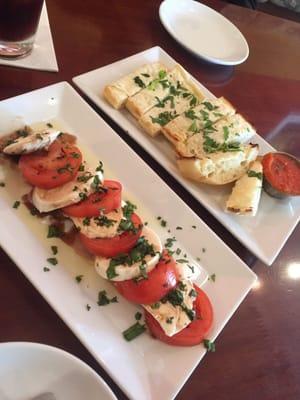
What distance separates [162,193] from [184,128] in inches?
10.3

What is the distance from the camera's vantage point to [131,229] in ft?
3.54

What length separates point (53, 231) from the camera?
1.09m

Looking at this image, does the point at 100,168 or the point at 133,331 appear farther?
the point at 100,168

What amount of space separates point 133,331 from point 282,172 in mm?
676

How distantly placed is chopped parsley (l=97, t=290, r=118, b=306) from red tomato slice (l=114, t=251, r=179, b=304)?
0.02m

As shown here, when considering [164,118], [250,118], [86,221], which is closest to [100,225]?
[86,221]

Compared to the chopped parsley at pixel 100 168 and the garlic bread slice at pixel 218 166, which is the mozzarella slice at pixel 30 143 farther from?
the garlic bread slice at pixel 218 166

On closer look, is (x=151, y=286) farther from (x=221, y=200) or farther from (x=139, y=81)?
(x=139, y=81)

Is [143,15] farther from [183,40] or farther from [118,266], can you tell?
[118,266]

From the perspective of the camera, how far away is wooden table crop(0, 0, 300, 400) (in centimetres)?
99

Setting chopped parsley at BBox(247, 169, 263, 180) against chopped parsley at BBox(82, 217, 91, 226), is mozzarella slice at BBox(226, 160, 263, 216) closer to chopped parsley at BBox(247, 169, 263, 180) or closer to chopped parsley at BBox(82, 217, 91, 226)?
chopped parsley at BBox(247, 169, 263, 180)

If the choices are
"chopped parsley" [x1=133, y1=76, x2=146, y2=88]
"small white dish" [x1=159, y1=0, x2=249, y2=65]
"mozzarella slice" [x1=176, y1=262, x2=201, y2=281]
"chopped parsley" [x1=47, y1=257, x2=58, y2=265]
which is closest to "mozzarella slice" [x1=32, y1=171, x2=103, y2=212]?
"chopped parsley" [x1=47, y1=257, x2=58, y2=265]

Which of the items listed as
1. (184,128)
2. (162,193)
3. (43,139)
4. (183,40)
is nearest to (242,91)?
(183,40)

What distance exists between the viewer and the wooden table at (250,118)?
0.99 metres
